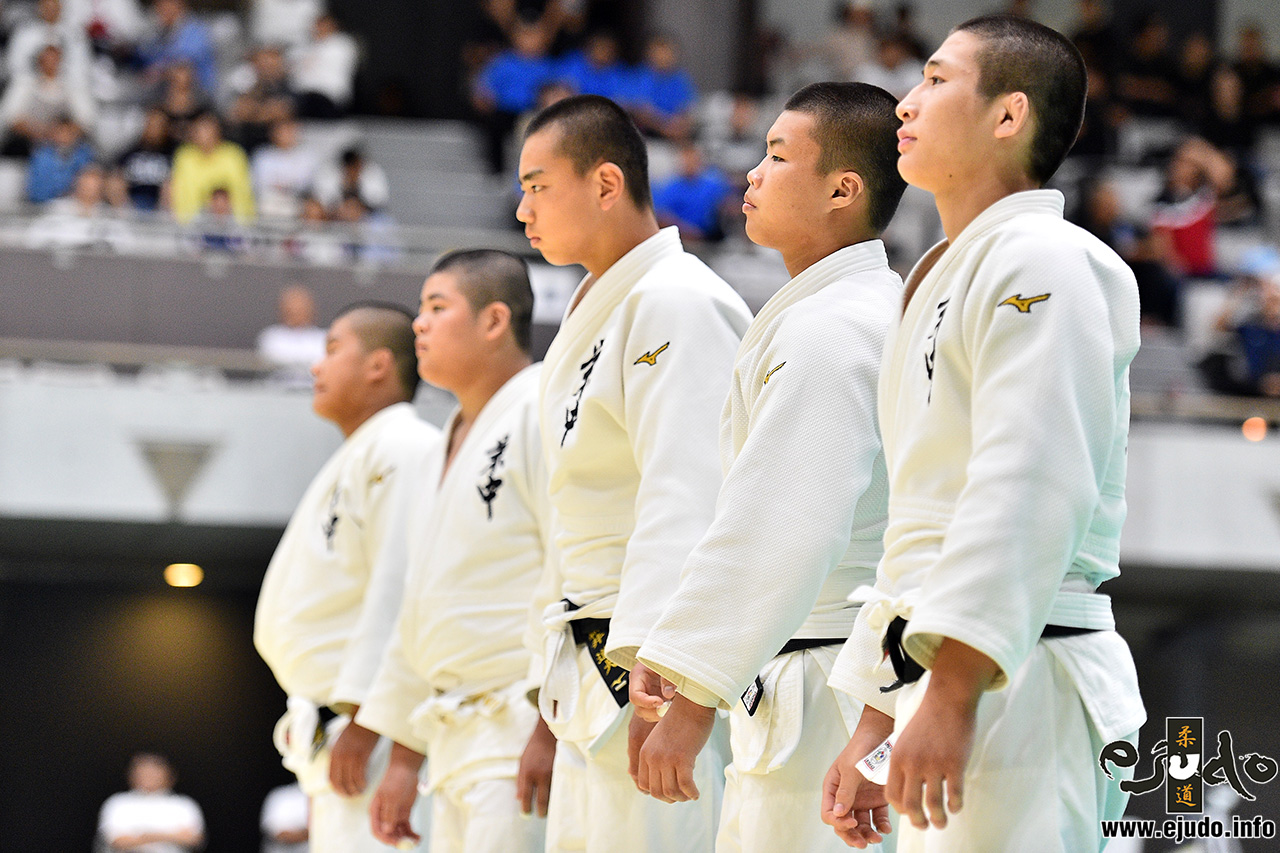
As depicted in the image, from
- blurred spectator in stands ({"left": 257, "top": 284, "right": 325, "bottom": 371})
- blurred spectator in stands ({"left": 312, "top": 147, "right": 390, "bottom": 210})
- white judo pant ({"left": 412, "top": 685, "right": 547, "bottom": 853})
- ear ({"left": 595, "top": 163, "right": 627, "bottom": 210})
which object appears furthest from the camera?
blurred spectator in stands ({"left": 312, "top": 147, "right": 390, "bottom": 210})

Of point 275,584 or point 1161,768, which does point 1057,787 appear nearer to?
point 1161,768

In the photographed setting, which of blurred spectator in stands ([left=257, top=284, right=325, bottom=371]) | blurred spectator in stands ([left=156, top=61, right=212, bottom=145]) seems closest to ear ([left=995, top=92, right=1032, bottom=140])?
blurred spectator in stands ([left=257, top=284, right=325, bottom=371])

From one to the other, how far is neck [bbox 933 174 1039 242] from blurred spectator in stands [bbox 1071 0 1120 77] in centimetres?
1181

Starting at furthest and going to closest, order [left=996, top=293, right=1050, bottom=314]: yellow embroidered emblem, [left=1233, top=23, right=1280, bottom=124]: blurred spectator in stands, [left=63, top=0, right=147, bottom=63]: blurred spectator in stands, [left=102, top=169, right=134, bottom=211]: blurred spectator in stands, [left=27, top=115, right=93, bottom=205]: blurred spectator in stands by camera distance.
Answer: [left=1233, top=23, right=1280, bottom=124]: blurred spectator in stands < [left=63, top=0, right=147, bottom=63]: blurred spectator in stands < [left=27, top=115, right=93, bottom=205]: blurred spectator in stands < [left=102, top=169, right=134, bottom=211]: blurred spectator in stands < [left=996, top=293, right=1050, bottom=314]: yellow embroidered emblem

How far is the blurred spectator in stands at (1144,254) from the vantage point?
402 inches

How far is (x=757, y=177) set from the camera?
8.87 ft

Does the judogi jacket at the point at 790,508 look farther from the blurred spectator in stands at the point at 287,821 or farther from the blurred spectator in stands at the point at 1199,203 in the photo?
the blurred spectator in stands at the point at 1199,203

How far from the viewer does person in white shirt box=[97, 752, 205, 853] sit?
339 inches

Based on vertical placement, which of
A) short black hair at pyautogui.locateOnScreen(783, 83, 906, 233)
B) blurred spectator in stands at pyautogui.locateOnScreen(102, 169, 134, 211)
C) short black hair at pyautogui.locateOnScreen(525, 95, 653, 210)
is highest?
blurred spectator in stands at pyautogui.locateOnScreen(102, 169, 134, 211)

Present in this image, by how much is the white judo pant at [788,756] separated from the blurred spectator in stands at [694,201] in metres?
8.07

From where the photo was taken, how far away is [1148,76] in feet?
43.8

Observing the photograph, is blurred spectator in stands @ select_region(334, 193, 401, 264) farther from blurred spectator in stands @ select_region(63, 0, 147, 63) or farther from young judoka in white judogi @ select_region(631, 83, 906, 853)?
young judoka in white judogi @ select_region(631, 83, 906, 853)

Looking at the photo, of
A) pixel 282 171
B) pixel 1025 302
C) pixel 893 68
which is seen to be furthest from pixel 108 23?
pixel 1025 302

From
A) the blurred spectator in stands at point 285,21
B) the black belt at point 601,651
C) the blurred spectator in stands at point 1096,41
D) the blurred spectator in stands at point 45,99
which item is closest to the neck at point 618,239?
the black belt at point 601,651
